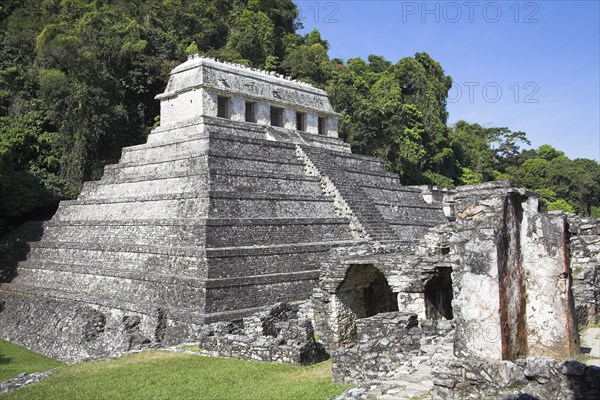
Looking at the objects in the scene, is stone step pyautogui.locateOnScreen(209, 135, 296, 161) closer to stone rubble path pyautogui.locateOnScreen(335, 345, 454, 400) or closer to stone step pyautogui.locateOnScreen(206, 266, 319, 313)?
stone step pyautogui.locateOnScreen(206, 266, 319, 313)

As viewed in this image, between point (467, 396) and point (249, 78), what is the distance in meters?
19.4

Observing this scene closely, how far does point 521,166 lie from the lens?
6022cm

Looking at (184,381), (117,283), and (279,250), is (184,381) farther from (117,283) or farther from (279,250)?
(117,283)

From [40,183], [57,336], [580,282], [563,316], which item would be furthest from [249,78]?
[563,316]

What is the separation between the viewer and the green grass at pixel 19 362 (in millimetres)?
13133

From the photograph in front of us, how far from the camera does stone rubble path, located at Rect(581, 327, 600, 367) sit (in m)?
7.33

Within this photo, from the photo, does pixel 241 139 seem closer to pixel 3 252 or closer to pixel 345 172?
pixel 345 172

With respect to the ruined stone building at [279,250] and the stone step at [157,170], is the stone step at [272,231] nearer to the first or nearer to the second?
the ruined stone building at [279,250]

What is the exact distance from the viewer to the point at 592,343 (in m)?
8.52

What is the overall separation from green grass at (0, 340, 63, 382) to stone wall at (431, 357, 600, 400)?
1074cm

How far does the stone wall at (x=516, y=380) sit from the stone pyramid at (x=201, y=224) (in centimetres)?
803

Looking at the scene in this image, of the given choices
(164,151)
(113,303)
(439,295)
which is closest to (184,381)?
(439,295)

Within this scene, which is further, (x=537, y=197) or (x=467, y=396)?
(x=537, y=197)

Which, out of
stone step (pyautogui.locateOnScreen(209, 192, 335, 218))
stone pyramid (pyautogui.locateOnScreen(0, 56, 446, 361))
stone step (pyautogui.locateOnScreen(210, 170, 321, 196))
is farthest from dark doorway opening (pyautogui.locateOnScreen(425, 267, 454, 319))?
stone step (pyautogui.locateOnScreen(210, 170, 321, 196))
